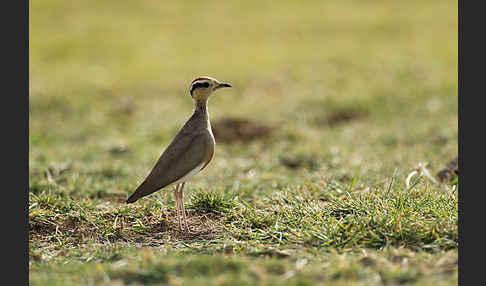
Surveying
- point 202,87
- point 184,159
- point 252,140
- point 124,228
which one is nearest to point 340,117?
point 252,140

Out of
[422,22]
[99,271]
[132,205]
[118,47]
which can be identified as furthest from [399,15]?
[99,271]

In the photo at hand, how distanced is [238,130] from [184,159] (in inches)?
190

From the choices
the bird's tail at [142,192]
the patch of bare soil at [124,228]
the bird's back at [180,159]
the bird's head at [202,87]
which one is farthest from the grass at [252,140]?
the bird's head at [202,87]

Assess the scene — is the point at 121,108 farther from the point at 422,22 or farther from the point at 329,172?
the point at 422,22

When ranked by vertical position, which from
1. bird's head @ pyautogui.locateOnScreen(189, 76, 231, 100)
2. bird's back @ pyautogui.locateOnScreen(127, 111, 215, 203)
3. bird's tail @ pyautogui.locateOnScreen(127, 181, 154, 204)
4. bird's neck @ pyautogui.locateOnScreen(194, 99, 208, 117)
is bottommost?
bird's tail @ pyautogui.locateOnScreen(127, 181, 154, 204)

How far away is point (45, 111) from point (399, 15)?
12.1 meters

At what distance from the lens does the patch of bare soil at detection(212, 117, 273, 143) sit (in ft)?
31.4

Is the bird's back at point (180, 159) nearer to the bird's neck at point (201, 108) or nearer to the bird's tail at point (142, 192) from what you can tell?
the bird's tail at point (142, 192)

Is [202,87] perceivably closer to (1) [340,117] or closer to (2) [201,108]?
(2) [201,108]

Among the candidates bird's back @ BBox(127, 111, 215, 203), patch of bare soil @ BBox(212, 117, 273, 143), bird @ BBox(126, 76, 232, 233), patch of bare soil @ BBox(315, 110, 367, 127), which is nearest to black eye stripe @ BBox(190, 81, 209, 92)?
bird @ BBox(126, 76, 232, 233)

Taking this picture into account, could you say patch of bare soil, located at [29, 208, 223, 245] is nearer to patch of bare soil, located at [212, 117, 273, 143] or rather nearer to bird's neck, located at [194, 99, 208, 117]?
bird's neck, located at [194, 99, 208, 117]

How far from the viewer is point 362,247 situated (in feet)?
13.9

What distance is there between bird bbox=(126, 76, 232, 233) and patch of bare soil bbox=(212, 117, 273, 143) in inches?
165

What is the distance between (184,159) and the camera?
4.93 metres
